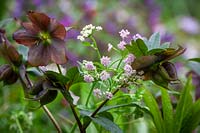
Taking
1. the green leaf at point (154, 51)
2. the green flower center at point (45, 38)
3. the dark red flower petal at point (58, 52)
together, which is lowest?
the green leaf at point (154, 51)

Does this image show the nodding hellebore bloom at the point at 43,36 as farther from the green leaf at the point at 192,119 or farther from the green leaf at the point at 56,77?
the green leaf at the point at 192,119

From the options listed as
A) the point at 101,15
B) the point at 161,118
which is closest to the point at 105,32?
the point at 101,15

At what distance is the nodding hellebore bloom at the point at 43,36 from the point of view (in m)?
0.54

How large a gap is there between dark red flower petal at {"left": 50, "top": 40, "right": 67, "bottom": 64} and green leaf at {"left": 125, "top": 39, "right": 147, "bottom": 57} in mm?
70

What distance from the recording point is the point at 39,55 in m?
0.53

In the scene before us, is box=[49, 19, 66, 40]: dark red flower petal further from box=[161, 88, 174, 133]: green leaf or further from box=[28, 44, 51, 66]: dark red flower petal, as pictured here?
box=[161, 88, 174, 133]: green leaf

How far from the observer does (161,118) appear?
2.03 ft

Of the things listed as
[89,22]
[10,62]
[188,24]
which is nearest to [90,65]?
[10,62]

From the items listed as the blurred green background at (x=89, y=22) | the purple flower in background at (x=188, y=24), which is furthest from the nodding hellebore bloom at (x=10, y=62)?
the purple flower in background at (x=188, y=24)

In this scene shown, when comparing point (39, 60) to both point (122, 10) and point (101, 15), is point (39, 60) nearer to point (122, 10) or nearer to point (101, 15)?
point (101, 15)

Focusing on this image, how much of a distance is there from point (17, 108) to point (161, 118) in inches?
9.6

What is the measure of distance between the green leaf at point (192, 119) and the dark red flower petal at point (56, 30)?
0.19m

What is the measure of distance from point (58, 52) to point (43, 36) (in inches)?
1.1

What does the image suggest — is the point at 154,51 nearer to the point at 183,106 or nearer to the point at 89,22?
the point at 183,106
